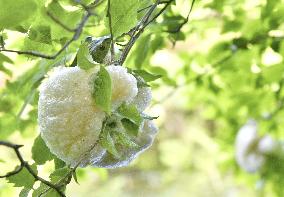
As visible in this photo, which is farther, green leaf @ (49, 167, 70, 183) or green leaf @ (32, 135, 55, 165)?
green leaf @ (32, 135, 55, 165)

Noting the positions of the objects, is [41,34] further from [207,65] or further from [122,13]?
[207,65]

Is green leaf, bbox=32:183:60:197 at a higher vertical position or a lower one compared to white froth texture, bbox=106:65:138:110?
lower

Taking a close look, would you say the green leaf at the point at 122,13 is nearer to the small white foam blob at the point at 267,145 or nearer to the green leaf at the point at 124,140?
the green leaf at the point at 124,140

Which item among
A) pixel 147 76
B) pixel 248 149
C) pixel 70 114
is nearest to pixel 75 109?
pixel 70 114

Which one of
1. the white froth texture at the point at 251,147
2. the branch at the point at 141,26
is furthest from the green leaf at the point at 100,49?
the white froth texture at the point at 251,147

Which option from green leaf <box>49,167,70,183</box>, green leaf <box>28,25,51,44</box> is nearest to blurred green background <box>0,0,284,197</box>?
green leaf <box>28,25,51,44</box>

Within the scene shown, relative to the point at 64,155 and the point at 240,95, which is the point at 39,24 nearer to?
the point at 64,155

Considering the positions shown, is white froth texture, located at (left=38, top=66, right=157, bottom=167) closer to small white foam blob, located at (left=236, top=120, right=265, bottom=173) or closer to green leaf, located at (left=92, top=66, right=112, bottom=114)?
green leaf, located at (left=92, top=66, right=112, bottom=114)

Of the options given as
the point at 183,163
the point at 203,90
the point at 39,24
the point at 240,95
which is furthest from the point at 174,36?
the point at 183,163
